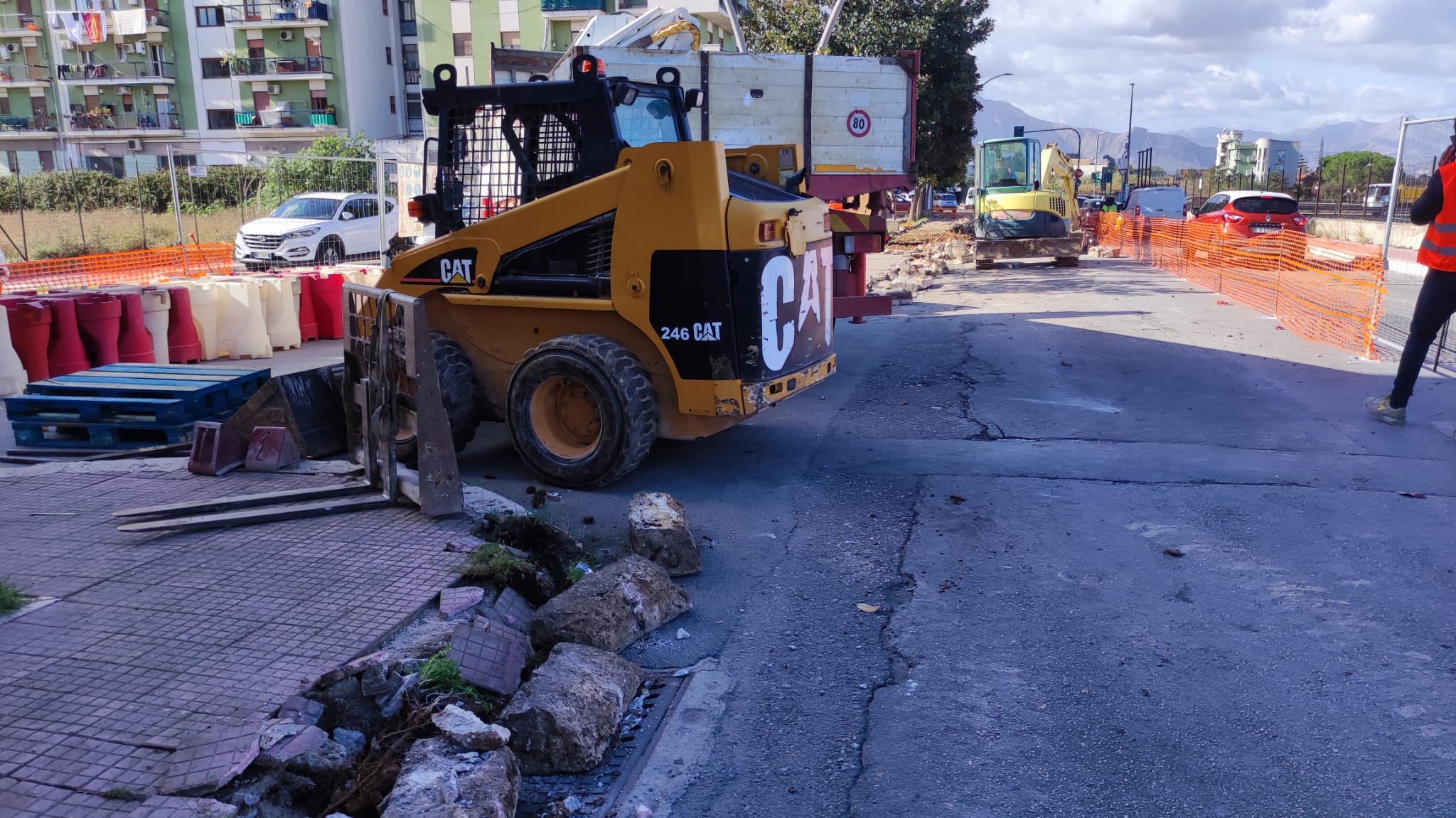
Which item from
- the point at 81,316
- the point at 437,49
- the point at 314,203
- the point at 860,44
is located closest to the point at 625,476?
the point at 81,316

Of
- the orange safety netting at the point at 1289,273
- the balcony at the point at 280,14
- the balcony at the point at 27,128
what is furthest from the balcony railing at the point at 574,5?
the orange safety netting at the point at 1289,273

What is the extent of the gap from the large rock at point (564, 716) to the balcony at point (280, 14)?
58742 millimetres

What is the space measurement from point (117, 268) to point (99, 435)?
12.7 meters

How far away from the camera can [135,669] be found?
380 centimetres

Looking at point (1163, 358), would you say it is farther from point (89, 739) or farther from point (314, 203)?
point (314, 203)

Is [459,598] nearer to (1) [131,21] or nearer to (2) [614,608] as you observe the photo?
(2) [614,608]

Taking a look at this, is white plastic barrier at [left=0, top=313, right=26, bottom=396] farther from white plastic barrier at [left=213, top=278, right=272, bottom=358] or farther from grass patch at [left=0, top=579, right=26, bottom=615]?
grass patch at [left=0, top=579, right=26, bottom=615]

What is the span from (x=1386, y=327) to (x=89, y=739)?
14.4 m

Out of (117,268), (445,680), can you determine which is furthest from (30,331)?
(117,268)

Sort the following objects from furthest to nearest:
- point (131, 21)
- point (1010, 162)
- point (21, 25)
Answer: point (21, 25) → point (131, 21) → point (1010, 162)

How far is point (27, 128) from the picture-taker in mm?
60188

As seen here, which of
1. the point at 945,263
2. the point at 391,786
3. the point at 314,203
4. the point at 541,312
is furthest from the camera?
the point at 945,263

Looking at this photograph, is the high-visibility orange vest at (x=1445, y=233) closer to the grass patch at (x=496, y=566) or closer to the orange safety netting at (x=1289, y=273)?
the orange safety netting at (x=1289, y=273)

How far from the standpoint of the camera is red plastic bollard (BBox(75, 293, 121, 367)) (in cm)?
976
